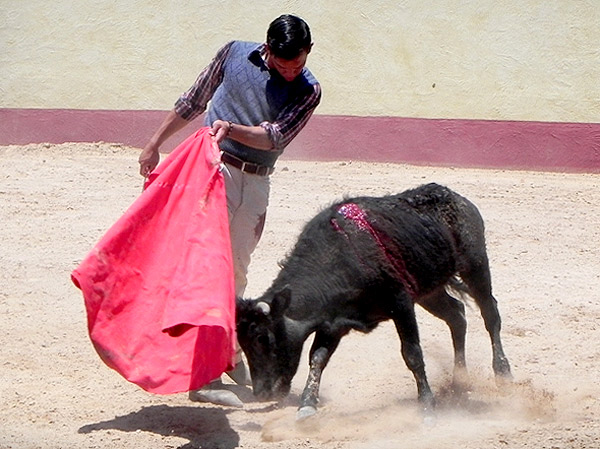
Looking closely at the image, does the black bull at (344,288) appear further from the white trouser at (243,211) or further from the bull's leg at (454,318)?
the bull's leg at (454,318)

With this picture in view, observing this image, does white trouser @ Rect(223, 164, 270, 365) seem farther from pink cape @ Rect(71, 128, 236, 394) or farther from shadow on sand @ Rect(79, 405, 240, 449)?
shadow on sand @ Rect(79, 405, 240, 449)

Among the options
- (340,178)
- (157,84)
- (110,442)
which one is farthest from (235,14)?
(110,442)

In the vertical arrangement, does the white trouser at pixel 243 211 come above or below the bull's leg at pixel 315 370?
above

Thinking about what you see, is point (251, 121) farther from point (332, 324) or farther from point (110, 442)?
point (110, 442)

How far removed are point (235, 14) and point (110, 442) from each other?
341 inches

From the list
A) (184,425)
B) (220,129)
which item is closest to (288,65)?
(220,129)

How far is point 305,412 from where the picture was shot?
18.5 feet

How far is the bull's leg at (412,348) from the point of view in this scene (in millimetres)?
5871

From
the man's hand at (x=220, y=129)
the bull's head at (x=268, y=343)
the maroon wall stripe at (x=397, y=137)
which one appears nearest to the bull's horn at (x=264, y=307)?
the bull's head at (x=268, y=343)

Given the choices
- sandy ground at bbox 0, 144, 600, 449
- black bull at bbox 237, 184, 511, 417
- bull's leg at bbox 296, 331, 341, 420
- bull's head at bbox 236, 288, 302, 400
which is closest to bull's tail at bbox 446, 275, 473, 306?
black bull at bbox 237, 184, 511, 417

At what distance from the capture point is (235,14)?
1320 cm

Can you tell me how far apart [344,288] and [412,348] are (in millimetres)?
499

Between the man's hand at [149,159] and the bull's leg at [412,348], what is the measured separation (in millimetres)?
1501

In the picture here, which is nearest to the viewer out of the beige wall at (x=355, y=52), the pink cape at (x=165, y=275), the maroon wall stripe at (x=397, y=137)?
the pink cape at (x=165, y=275)
